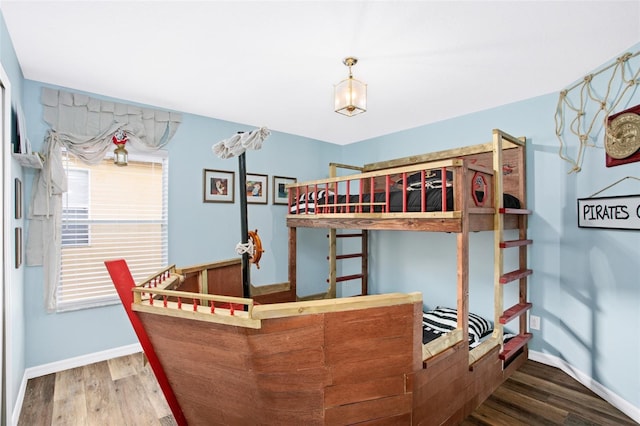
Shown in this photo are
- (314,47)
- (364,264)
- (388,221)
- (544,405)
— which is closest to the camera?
(314,47)

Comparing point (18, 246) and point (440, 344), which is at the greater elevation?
point (18, 246)

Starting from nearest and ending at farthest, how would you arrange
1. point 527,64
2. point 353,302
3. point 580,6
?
point 353,302 < point 580,6 < point 527,64

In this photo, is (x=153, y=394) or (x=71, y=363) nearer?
(x=153, y=394)

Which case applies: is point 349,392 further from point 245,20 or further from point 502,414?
point 245,20

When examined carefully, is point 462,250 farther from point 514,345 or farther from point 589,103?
point 589,103

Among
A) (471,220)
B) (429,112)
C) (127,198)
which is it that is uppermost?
(429,112)

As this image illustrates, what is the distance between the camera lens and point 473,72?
7.56 feet

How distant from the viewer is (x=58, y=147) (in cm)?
251

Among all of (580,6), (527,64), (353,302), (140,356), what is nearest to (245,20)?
(353,302)

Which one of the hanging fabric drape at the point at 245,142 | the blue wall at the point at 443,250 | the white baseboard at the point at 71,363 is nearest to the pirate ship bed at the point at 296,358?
the hanging fabric drape at the point at 245,142

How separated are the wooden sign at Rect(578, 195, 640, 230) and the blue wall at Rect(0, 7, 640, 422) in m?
0.06

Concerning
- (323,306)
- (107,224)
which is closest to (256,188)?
(107,224)

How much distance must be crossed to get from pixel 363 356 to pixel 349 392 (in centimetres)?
16

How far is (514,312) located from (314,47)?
2.44m
